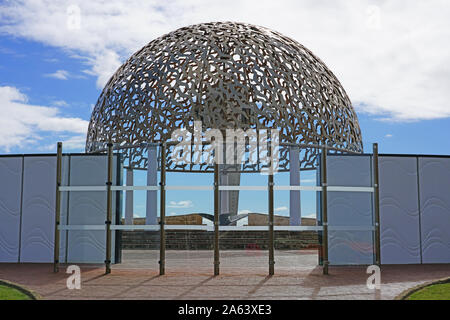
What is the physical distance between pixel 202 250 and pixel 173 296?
2.96 metres

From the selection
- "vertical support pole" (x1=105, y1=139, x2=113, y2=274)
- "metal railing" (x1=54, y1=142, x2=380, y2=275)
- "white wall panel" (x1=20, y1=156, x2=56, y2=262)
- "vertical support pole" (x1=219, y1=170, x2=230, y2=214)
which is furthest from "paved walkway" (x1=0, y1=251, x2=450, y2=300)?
"vertical support pole" (x1=219, y1=170, x2=230, y2=214)

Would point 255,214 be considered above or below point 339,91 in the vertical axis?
below

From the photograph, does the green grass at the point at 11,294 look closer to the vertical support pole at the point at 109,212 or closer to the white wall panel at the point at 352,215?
the vertical support pole at the point at 109,212

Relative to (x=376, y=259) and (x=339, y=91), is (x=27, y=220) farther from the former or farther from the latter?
(x=339, y=91)

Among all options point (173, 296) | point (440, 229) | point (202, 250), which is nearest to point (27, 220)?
point (202, 250)

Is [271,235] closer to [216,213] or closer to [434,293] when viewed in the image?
[216,213]

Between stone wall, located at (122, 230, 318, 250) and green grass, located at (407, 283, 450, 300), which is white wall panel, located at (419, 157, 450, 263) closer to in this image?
stone wall, located at (122, 230, 318, 250)

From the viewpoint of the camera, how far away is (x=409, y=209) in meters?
12.3

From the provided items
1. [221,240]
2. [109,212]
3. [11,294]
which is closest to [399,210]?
[221,240]

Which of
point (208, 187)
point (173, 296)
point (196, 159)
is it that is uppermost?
point (196, 159)

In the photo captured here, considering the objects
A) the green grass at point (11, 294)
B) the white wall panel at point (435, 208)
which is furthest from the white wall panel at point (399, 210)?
the green grass at point (11, 294)

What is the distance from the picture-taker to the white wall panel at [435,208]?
485 inches

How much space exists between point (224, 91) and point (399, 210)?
5.35m

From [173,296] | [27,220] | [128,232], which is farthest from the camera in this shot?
[27,220]
